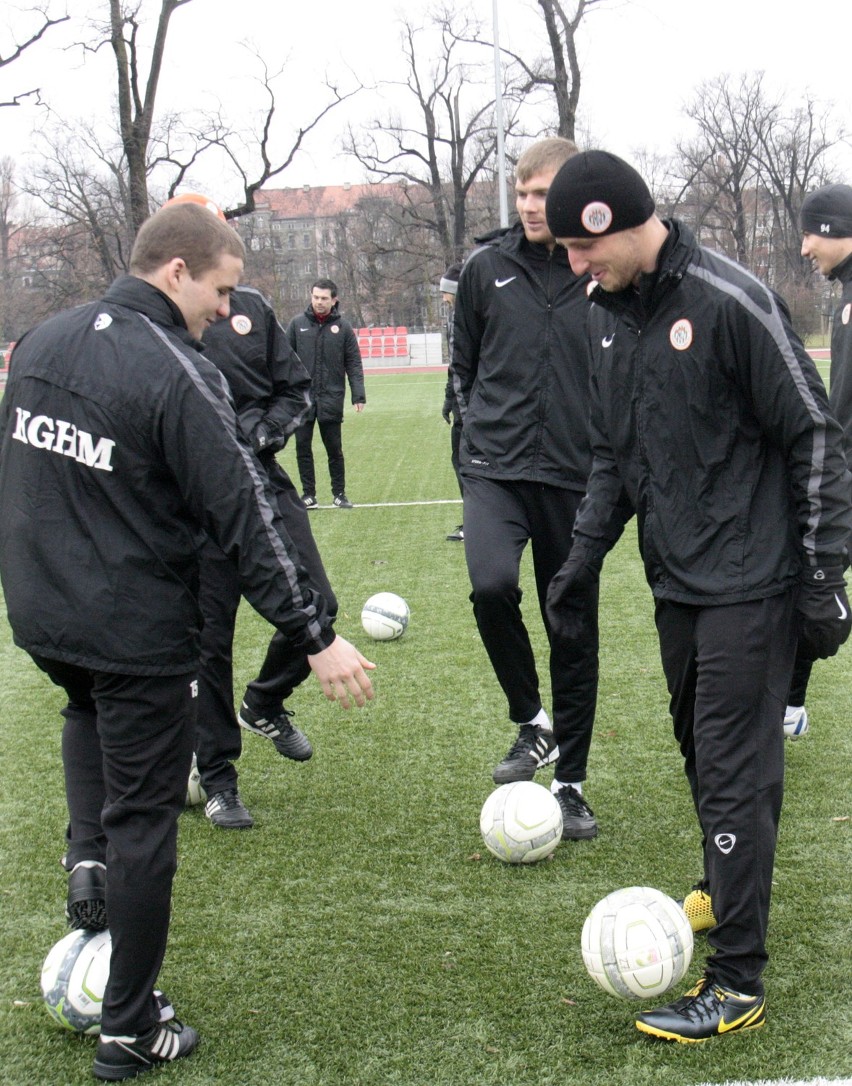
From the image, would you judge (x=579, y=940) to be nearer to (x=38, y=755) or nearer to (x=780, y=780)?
(x=780, y=780)

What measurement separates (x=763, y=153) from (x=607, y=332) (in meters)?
58.8

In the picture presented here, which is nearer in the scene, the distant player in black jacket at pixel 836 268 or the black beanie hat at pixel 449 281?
the distant player in black jacket at pixel 836 268

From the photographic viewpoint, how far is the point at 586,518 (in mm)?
3695

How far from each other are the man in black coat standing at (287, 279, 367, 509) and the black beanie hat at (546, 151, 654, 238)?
33.1ft

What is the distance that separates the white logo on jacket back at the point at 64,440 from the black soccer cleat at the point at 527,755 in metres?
2.56

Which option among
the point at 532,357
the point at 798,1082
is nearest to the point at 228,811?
the point at 532,357

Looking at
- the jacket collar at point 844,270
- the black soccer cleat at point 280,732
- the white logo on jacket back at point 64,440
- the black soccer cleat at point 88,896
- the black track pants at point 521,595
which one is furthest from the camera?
the jacket collar at point 844,270

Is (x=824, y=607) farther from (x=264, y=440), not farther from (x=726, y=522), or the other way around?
(x=264, y=440)

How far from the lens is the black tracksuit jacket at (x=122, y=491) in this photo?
2668 mm

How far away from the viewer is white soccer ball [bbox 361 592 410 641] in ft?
23.3

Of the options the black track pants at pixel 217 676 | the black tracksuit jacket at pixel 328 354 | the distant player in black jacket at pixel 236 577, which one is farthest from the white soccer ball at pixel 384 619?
the black tracksuit jacket at pixel 328 354

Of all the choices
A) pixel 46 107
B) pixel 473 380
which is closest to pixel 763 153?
pixel 46 107

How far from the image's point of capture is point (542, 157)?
4.15 m

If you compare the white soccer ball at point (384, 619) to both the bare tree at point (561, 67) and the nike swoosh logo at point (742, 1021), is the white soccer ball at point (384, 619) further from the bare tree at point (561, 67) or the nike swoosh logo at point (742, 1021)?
the bare tree at point (561, 67)
